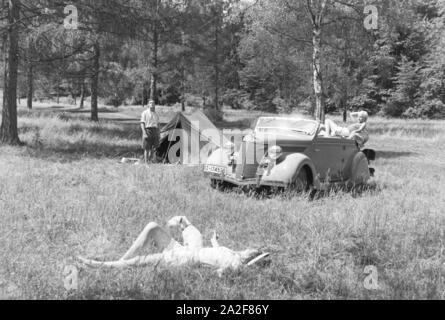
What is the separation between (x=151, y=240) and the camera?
4266mm

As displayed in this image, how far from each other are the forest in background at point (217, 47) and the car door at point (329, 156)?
7.34m

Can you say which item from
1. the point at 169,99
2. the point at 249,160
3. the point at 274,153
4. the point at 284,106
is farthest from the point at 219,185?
the point at 169,99

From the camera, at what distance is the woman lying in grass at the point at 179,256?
4023mm

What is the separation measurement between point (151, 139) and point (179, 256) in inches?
304

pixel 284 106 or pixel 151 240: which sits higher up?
pixel 284 106

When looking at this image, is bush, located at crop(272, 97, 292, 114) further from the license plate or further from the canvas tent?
the license plate

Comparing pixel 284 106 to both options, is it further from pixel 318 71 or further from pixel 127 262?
pixel 127 262

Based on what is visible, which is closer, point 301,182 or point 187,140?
point 301,182

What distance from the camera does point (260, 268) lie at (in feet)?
13.6

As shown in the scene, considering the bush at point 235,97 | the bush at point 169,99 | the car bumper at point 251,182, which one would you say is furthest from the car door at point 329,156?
the bush at point 169,99

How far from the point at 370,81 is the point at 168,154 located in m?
35.8

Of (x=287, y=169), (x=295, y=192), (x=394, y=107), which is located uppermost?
(x=394, y=107)

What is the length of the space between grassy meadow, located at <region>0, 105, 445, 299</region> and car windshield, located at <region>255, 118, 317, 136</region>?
1.37 metres
